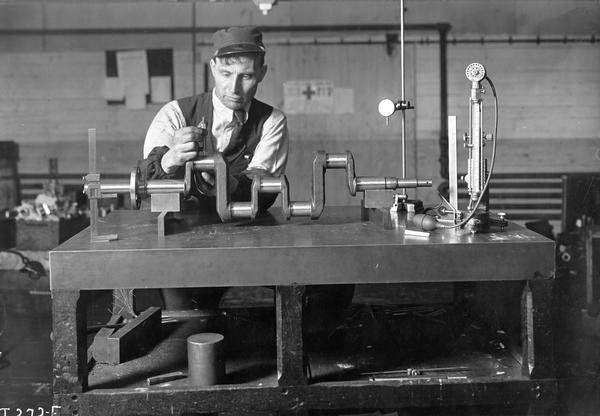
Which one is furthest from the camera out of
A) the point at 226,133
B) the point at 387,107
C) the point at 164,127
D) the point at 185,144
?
the point at 226,133

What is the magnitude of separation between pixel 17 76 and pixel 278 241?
5061 mm

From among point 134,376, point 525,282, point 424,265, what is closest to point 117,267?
point 134,376

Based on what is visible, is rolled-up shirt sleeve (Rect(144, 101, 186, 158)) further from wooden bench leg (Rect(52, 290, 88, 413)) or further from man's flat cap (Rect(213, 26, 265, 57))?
wooden bench leg (Rect(52, 290, 88, 413))

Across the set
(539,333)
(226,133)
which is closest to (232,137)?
(226,133)

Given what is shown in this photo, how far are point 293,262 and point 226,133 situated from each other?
118 cm

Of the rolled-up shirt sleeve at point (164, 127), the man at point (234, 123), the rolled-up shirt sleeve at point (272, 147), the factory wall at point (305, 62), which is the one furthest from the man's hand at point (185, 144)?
the factory wall at point (305, 62)

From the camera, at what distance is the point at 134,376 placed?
1.93 metres

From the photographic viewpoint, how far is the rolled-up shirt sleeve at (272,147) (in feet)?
8.83

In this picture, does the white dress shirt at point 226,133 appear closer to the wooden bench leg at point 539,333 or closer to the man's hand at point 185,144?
the man's hand at point 185,144

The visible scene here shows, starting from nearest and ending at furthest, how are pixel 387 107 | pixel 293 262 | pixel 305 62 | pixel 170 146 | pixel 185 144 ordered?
1. pixel 293 262
2. pixel 185 144
3. pixel 387 107
4. pixel 170 146
5. pixel 305 62

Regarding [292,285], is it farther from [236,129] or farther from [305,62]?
[305,62]

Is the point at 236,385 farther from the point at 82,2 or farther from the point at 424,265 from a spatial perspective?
the point at 82,2

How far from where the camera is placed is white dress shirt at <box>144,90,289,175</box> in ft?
8.75

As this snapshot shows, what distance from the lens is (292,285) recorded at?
1.78 m
